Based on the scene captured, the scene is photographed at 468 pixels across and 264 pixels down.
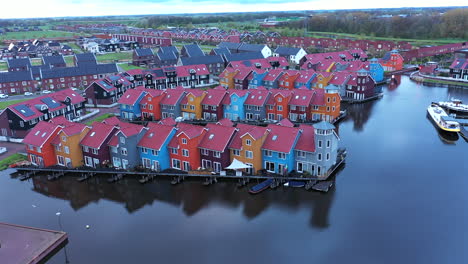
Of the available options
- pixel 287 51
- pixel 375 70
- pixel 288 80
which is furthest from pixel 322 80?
pixel 287 51

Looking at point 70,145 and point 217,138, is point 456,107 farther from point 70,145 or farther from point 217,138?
point 70,145

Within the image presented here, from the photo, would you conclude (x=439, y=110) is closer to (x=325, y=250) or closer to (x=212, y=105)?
(x=212, y=105)

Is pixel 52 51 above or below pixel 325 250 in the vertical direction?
above

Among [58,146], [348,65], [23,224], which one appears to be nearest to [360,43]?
[348,65]

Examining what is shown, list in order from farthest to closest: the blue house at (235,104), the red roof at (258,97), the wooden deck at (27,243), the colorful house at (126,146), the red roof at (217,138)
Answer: the blue house at (235,104)
the red roof at (258,97)
the colorful house at (126,146)
the red roof at (217,138)
the wooden deck at (27,243)

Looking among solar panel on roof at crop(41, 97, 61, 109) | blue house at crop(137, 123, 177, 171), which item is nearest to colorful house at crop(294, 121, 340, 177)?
blue house at crop(137, 123, 177, 171)

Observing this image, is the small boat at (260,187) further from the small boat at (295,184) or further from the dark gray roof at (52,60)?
the dark gray roof at (52,60)

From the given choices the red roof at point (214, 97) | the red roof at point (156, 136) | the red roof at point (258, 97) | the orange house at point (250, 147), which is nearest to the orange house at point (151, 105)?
the red roof at point (214, 97)
